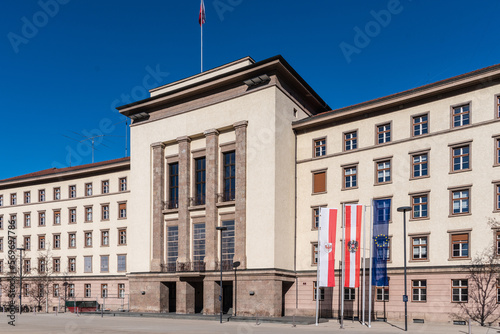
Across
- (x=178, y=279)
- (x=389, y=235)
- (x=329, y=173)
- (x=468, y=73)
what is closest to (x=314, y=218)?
(x=329, y=173)

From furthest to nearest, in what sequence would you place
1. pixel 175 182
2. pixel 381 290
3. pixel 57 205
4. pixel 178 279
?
pixel 57 205 < pixel 175 182 < pixel 178 279 < pixel 381 290

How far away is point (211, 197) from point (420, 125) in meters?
17.7

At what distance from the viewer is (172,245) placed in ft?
147

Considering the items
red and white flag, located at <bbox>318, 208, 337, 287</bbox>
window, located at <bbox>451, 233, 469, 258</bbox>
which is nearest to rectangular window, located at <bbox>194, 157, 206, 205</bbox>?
red and white flag, located at <bbox>318, 208, 337, 287</bbox>

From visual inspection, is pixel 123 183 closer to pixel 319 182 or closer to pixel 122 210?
pixel 122 210

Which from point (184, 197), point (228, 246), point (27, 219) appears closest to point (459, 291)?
point (228, 246)

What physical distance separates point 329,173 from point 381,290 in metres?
9.87

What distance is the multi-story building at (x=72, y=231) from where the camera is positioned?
2110 inches

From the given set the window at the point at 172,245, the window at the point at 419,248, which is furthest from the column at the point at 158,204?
the window at the point at 419,248

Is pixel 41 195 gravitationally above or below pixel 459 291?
above

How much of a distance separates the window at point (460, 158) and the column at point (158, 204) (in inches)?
991

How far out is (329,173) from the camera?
39.9m

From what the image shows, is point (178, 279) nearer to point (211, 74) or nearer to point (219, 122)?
point (219, 122)

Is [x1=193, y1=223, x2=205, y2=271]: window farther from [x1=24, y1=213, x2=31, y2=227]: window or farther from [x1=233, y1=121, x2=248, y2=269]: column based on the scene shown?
[x1=24, y1=213, x2=31, y2=227]: window
